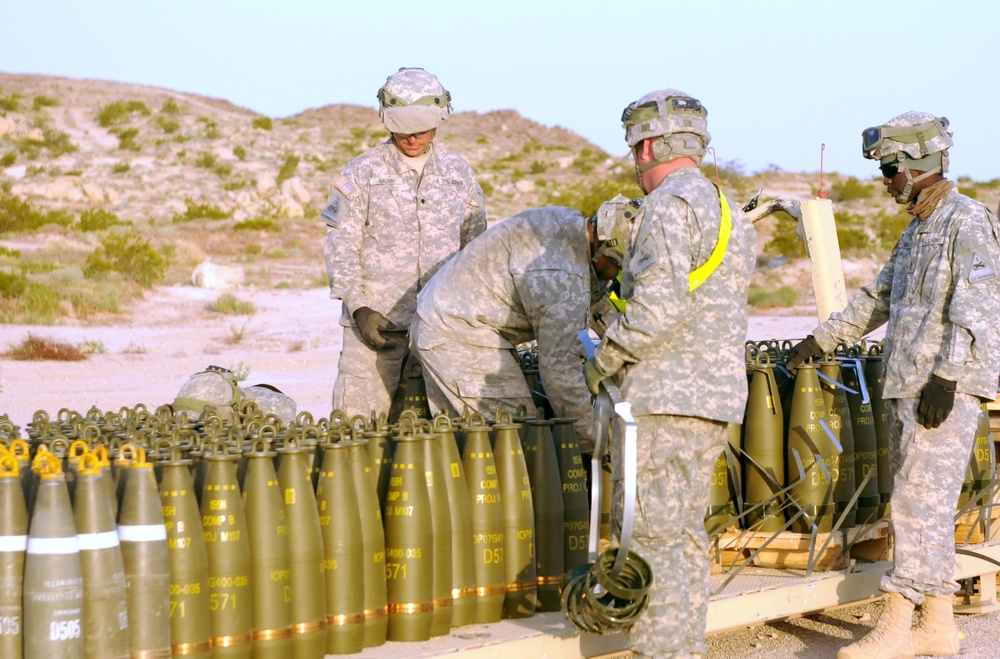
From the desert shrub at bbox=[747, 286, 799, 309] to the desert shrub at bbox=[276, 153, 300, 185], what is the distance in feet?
59.0

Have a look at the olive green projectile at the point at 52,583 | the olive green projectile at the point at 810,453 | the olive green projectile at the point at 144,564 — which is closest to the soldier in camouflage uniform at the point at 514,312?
the olive green projectile at the point at 810,453

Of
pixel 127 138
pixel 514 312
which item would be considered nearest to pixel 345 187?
pixel 514 312

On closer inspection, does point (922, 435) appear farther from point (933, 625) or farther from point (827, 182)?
point (827, 182)

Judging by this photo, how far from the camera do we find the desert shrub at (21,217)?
28094 mm

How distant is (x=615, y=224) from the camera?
4.95 metres

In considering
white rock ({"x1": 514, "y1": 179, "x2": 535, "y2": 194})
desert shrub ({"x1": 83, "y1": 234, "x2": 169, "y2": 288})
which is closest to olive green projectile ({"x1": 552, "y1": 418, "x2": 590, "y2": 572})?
desert shrub ({"x1": 83, "y1": 234, "x2": 169, "y2": 288})

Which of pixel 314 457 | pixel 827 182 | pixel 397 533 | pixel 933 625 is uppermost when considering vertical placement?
pixel 827 182

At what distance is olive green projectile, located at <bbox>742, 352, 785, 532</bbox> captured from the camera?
5609 mm

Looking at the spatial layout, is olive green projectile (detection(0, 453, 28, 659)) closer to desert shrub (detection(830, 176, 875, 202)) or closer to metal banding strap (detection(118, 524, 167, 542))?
metal banding strap (detection(118, 524, 167, 542))

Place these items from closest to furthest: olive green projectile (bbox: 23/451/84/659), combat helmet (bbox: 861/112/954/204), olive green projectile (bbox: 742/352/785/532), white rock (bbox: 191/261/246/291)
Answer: olive green projectile (bbox: 23/451/84/659), combat helmet (bbox: 861/112/954/204), olive green projectile (bbox: 742/352/785/532), white rock (bbox: 191/261/246/291)

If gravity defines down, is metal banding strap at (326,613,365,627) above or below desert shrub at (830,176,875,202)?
below

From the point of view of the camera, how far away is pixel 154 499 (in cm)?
371

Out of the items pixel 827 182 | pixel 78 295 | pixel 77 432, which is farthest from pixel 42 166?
pixel 77 432

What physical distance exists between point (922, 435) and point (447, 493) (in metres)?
1.96
